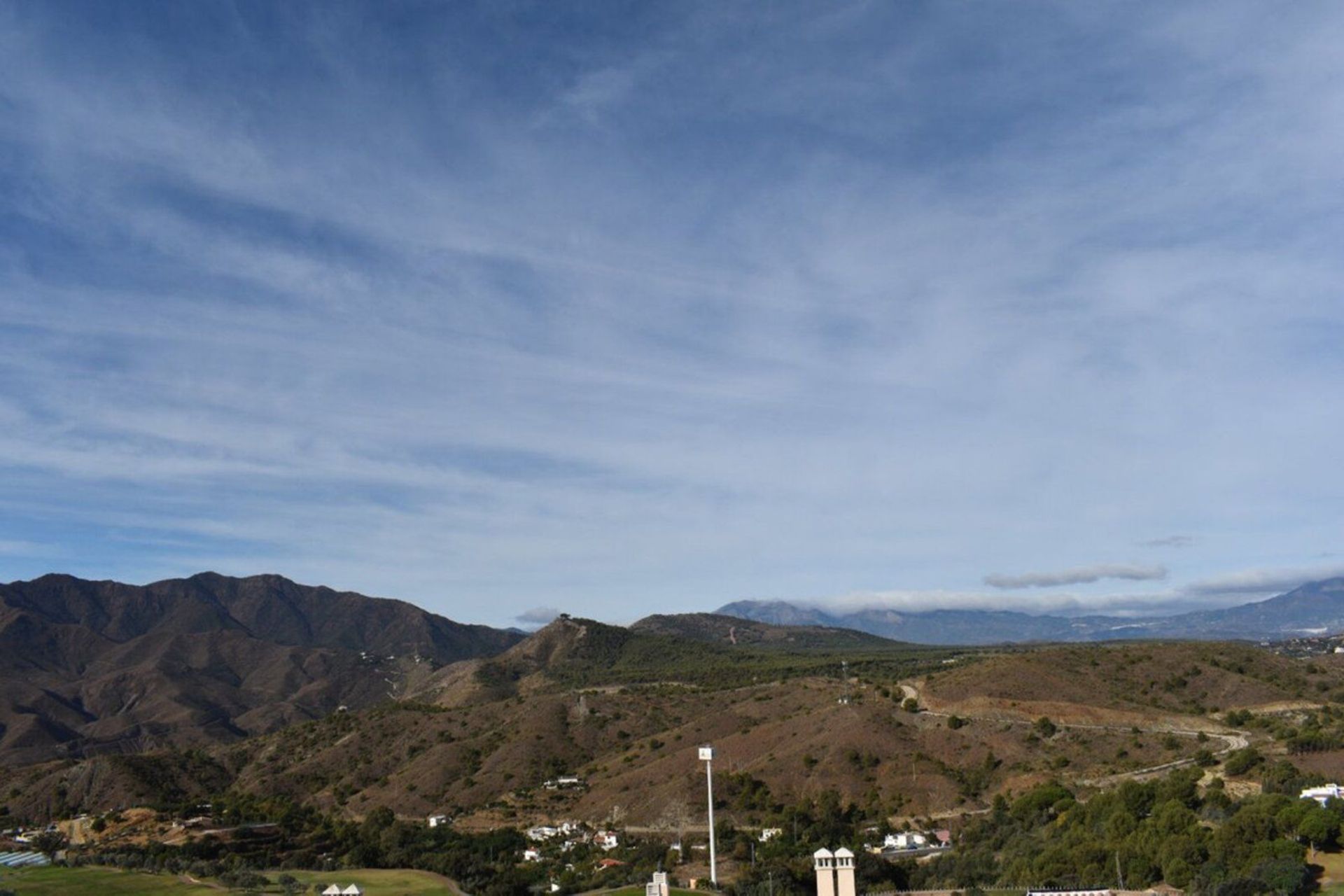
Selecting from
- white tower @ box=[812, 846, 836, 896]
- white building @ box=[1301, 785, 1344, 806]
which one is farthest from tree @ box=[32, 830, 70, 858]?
white building @ box=[1301, 785, 1344, 806]

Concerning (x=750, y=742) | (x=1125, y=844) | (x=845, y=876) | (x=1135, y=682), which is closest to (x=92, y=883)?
(x=845, y=876)

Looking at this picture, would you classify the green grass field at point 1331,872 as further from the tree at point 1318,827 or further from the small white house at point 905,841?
the small white house at point 905,841

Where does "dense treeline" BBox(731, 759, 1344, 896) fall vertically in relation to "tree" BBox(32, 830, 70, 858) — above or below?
above

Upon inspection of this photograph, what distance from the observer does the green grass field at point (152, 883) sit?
44938 mm

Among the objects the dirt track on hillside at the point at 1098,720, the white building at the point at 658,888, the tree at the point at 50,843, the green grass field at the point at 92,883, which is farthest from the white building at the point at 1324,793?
the tree at the point at 50,843

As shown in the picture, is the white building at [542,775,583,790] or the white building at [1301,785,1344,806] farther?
the white building at [542,775,583,790]

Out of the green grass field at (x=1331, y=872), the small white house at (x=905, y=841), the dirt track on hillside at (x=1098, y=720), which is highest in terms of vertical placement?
the dirt track on hillside at (x=1098, y=720)

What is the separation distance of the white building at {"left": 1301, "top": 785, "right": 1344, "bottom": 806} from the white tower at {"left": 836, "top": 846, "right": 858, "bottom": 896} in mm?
20360

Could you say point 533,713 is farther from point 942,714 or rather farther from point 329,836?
point 942,714

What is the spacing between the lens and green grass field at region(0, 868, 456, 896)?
4494 cm

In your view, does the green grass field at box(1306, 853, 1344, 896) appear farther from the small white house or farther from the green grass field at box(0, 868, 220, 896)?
the green grass field at box(0, 868, 220, 896)

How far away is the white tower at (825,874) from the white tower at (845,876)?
0.79 feet

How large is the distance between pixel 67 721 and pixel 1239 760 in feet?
555

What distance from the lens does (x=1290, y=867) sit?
116 ft
